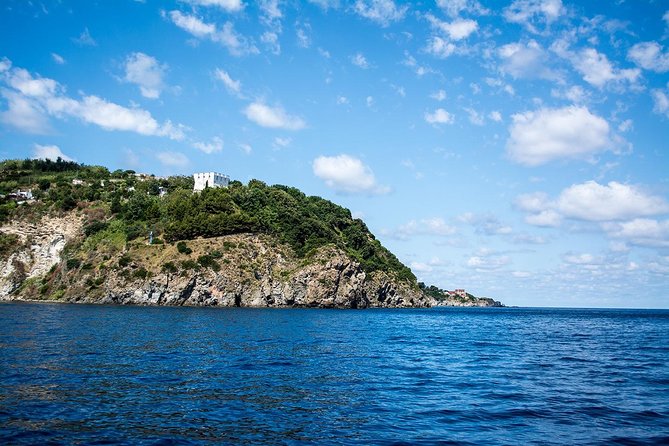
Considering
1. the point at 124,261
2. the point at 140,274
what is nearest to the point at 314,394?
the point at 140,274

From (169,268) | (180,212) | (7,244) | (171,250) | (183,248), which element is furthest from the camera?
(180,212)

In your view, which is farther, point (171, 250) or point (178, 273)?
point (171, 250)

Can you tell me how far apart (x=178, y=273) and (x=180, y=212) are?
22372 mm

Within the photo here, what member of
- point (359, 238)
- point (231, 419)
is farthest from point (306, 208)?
point (231, 419)

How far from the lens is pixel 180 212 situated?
131m

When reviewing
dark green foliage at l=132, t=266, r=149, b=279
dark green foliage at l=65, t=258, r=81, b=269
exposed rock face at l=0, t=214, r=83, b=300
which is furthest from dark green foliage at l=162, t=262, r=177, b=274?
exposed rock face at l=0, t=214, r=83, b=300

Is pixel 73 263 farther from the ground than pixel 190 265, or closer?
closer

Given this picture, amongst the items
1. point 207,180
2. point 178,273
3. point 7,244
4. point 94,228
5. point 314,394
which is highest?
point 207,180

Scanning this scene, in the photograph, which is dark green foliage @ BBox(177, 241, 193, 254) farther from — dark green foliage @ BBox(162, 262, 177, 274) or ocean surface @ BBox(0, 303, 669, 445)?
ocean surface @ BBox(0, 303, 669, 445)

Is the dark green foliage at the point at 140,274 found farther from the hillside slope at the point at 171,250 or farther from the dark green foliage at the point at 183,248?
the dark green foliage at the point at 183,248

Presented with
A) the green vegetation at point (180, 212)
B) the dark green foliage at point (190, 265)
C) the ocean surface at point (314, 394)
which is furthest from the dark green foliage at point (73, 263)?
the ocean surface at point (314, 394)

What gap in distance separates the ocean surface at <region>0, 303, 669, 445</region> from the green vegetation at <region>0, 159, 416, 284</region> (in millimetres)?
85254

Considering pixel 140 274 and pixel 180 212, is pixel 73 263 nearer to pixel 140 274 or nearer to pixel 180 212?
pixel 140 274

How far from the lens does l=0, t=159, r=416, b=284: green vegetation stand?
418 feet
